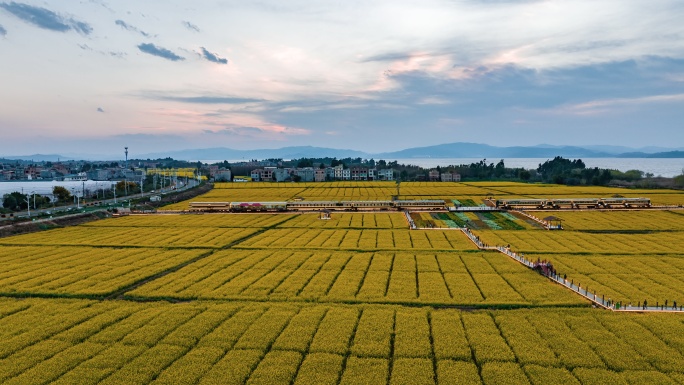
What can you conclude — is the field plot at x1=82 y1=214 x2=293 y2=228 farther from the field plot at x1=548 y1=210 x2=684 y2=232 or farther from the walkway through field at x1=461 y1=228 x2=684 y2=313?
the field plot at x1=548 y1=210 x2=684 y2=232

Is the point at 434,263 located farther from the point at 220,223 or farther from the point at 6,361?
the point at 220,223


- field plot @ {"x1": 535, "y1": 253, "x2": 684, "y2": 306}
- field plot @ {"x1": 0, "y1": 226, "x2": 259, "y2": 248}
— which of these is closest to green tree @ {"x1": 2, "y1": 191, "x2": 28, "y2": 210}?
field plot @ {"x1": 0, "y1": 226, "x2": 259, "y2": 248}

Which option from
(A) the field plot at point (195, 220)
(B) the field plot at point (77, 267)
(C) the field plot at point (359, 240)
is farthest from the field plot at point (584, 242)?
(B) the field plot at point (77, 267)

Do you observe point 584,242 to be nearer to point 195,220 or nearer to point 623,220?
point 623,220

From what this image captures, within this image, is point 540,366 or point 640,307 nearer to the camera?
point 540,366

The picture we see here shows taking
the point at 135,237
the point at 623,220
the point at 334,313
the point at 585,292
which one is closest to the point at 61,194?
the point at 135,237

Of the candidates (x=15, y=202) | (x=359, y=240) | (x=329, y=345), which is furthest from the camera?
(x=15, y=202)

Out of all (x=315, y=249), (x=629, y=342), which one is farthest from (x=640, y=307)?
(x=315, y=249)
